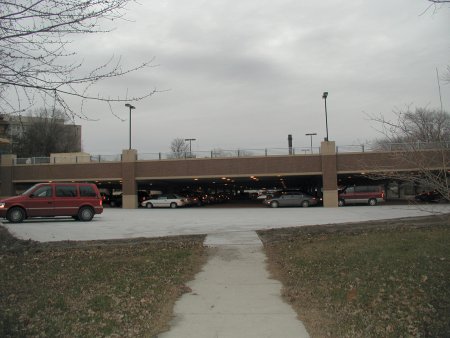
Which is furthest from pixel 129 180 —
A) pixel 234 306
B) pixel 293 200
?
pixel 234 306

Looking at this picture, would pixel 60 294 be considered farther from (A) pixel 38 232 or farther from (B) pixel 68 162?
(B) pixel 68 162

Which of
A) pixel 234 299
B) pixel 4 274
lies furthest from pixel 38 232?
pixel 234 299

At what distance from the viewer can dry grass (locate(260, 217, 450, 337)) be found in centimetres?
573

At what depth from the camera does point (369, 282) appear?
7824mm

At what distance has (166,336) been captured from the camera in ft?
18.0

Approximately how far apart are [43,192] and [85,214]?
7.60 ft

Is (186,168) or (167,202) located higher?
(186,168)

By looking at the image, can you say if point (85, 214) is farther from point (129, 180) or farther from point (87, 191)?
point (129, 180)

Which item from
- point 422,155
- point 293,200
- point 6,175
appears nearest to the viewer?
point 422,155

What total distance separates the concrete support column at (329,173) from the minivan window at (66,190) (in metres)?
22.9

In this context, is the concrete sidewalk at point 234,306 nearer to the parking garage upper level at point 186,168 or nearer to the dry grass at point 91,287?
the dry grass at point 91,287

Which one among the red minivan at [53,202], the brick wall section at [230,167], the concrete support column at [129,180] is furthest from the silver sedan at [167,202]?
the red minivan at [53,202]

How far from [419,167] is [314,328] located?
268cm

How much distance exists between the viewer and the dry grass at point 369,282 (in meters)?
5.73
